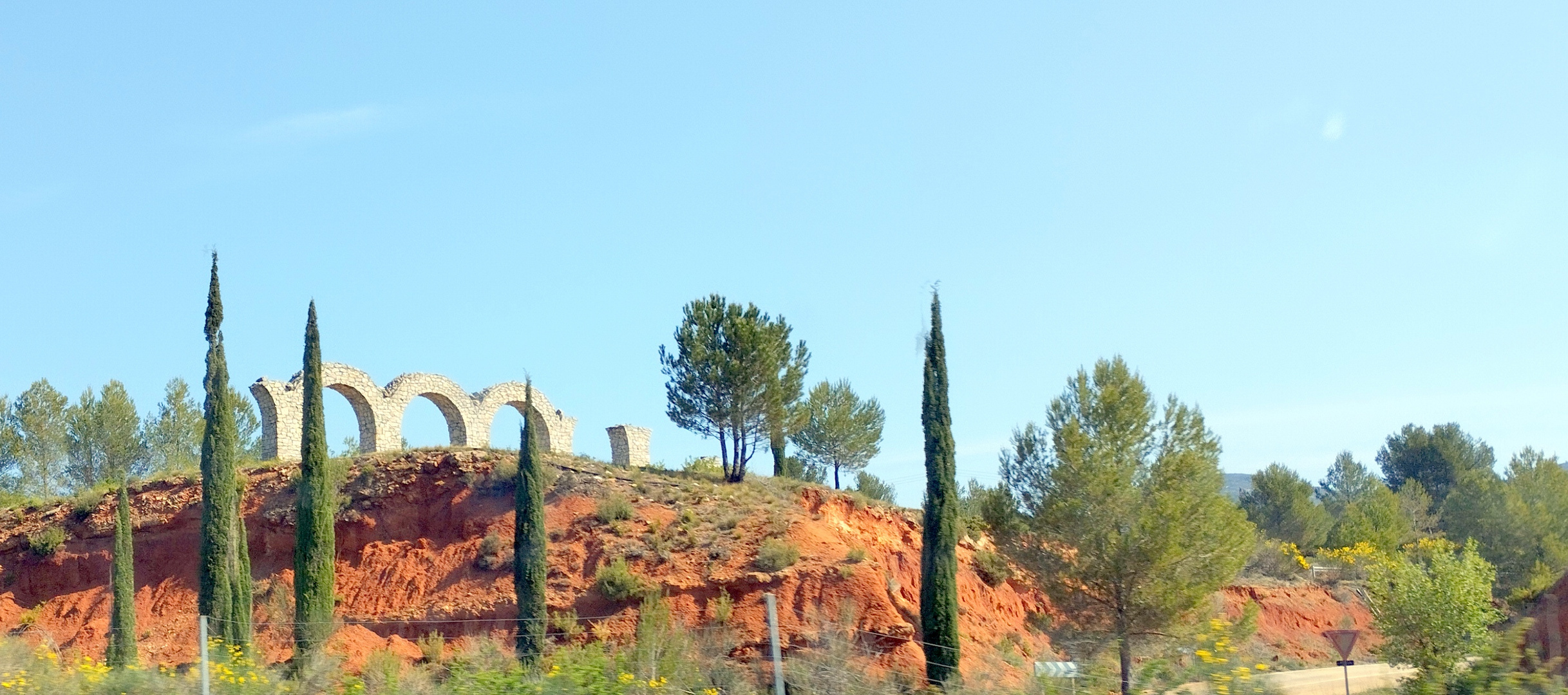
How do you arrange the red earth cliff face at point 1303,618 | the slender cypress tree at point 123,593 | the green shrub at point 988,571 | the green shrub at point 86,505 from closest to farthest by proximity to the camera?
the slender cypress tree at point 123,593
the green shrub at point 988,571
the green shrub at point 86,505
the red earth cliff face at point 1303,618

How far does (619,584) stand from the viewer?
2798 centimetres

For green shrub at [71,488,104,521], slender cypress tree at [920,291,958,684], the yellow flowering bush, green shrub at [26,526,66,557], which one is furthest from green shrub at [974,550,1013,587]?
green shrub at [26,526,66,557]

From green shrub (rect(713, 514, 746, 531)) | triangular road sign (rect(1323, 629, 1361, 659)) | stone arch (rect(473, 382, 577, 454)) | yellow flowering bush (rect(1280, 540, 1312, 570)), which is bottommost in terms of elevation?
yellow flowering bush (rect(1280, 540, 1312, 570))

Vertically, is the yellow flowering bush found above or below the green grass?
below

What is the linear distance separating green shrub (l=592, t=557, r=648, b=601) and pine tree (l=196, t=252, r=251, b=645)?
7.69 m

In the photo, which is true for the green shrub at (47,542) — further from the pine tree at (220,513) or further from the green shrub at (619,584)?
the green shrub at (619,584)

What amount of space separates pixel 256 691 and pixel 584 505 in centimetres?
2243

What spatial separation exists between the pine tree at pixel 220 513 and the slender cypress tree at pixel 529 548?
580 centimetres

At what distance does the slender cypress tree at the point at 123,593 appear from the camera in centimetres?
2605

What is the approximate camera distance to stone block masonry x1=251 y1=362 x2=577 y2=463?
3459 cm

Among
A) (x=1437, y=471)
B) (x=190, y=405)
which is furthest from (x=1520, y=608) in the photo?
(x=190, y=405)

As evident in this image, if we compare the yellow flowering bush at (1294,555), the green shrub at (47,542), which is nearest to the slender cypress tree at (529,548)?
the green shrub at (47,542)

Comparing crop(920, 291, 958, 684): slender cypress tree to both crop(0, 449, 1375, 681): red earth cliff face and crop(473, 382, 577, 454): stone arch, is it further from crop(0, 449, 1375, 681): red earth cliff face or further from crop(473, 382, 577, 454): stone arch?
crop(473, 382, 577, 454): stone arch

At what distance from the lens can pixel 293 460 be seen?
114ft
